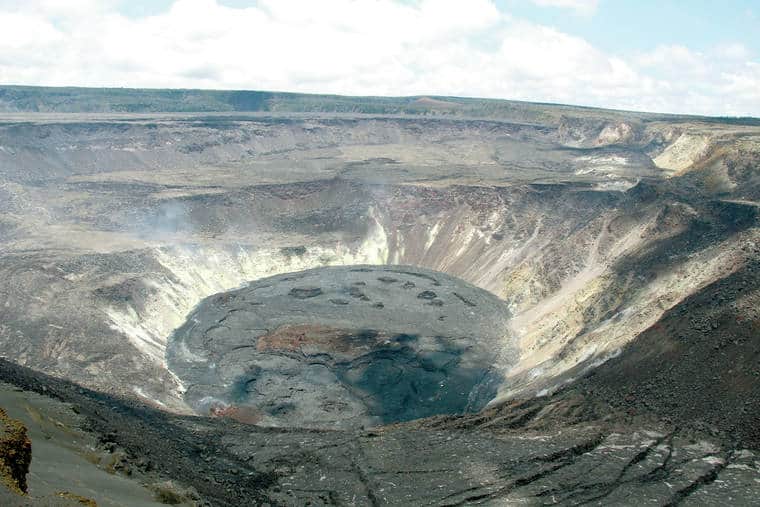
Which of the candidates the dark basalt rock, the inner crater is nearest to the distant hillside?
the inner crater

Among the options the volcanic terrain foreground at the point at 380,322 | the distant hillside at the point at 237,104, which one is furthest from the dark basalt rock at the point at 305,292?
the distant hillside at the point at 237,104

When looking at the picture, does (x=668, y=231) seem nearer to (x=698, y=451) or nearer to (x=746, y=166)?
(x=746, y=166)

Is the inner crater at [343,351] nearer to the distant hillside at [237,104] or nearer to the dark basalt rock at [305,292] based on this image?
the dark basalt rock at [305,292]

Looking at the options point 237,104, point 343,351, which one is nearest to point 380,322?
point 343,351

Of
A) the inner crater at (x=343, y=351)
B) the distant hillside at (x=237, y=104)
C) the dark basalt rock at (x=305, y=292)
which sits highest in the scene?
the distant hillside at (x=237, y=104)

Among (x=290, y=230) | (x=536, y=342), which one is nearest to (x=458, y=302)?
(x=536, y=342)

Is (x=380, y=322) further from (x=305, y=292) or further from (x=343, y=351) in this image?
(x=305, y=292)

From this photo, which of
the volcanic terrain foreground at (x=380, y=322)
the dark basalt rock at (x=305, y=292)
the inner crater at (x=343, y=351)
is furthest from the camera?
the dark basalt rock at (x=305, y=292)

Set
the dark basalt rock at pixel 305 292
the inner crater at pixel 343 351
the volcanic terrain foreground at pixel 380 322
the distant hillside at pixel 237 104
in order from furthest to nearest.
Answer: the distant hillside at pixel 237 104
the dark basalt rock at pixel 305 292
the inner crater at pixel 343 351
the volcanic terrain foreground at pixel 380 322

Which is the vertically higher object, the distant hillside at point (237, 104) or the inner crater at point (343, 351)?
the distant hillside at point (237, 104)
